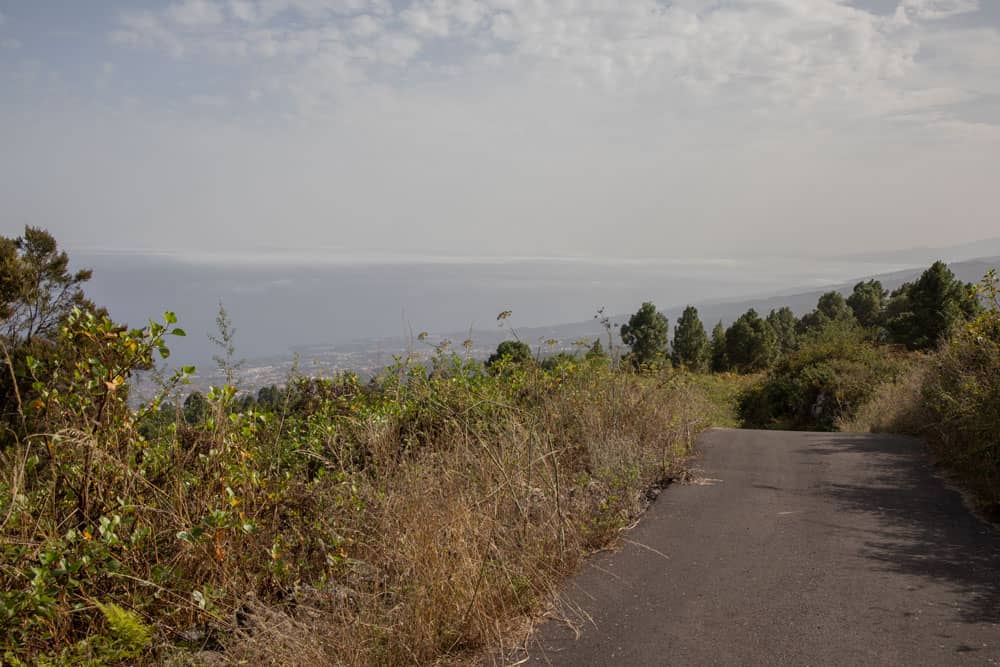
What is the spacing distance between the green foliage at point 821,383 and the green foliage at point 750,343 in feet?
41.4

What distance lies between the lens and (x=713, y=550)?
209 inches

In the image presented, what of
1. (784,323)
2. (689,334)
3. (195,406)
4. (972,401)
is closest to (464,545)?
(195,406)

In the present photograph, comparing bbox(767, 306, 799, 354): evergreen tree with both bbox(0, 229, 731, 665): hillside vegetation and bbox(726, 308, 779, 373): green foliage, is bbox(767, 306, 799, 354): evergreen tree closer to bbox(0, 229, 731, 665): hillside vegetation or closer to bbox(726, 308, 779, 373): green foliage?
bbox(726, 308, 779, 373): green foliage

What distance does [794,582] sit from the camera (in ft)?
15.1

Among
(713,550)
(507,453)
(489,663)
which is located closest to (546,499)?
(507,453)

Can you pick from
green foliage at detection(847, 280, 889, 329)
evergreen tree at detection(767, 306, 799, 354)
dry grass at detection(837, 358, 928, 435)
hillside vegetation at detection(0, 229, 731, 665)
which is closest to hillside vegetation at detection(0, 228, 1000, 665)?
hillside vegetation at detection(0, 229, 731, 665)

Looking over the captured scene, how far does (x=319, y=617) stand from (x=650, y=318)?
44443mm

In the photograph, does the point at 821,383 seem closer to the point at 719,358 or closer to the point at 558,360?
the point at 558,360

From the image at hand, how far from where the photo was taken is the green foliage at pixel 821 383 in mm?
17719

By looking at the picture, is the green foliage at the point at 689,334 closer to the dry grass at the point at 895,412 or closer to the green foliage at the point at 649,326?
the green foliage at the point at 649,326

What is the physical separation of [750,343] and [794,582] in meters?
34.6

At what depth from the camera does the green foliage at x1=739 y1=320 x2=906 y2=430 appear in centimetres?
1772

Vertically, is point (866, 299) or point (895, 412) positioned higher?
point (866, 299)

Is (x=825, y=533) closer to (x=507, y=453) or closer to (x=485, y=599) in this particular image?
(x=507, y=453)
